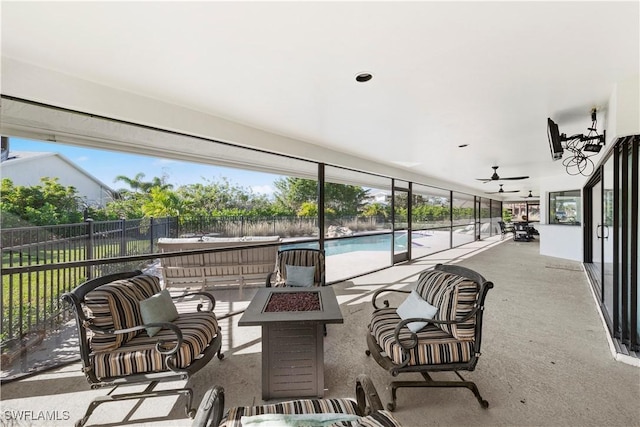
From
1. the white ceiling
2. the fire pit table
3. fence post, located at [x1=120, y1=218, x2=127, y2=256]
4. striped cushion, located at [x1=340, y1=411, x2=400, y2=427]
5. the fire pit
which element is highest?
the white ceiling

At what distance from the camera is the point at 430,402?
1971 mm

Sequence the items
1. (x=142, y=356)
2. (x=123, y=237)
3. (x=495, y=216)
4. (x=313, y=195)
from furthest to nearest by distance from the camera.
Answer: (x=495, y=216)
(x=313, y=195)
(x=123, y=237)
(x=142, y=356)

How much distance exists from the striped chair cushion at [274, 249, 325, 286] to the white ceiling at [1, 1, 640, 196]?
1719 mm

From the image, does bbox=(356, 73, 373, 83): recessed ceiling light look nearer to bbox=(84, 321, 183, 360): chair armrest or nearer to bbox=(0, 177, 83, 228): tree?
bbox=(84, 321, 183, 360): chair armrest

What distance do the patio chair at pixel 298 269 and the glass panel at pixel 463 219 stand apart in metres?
8.44

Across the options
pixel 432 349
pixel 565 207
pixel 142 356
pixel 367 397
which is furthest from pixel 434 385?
pixel 565 207

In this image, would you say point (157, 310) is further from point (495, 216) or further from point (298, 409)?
point (495, 216)

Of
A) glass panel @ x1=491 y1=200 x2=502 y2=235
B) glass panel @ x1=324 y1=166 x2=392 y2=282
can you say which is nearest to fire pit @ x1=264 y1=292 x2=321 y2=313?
glass panel @ x1=324 y1=166 x2=392 y2=282

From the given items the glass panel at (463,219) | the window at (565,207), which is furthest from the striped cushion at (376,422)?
the glass panel at (463,219)

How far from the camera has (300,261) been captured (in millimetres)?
3488

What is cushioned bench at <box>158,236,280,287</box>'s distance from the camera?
12.9 ft

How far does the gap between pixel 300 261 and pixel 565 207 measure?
28.8ft

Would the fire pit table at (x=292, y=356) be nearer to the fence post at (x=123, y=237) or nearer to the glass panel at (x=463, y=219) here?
the fence post at (x=123, y=237)

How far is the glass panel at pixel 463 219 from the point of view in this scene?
415 inches
